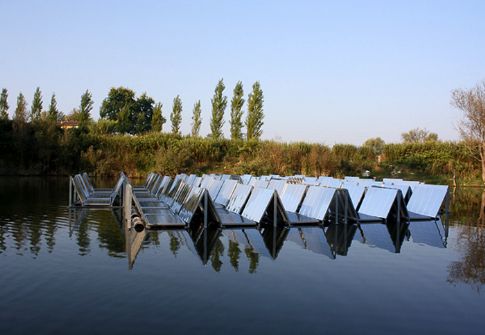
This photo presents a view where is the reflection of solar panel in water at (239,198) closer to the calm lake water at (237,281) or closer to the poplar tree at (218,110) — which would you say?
the calm lake water at (237,281)

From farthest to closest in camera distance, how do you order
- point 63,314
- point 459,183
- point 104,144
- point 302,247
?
1. point 104,144
2. point 459,183
3. point 302,247
4. point 63,314

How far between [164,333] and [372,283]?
121 inches

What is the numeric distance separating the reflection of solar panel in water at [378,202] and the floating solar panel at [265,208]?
2.73 meters

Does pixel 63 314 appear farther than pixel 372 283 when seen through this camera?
No

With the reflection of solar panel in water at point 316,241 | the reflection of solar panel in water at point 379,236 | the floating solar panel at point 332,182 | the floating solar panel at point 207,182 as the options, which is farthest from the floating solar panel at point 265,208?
the floating solar panel at point 332,182

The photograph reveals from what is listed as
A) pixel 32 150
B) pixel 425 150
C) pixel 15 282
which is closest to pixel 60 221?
pixel 15 282

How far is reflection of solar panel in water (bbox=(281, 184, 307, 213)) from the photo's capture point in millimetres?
12544

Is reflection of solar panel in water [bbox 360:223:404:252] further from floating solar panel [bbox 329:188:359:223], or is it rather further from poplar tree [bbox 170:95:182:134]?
poplar tree [bbox 170:95:182:134]

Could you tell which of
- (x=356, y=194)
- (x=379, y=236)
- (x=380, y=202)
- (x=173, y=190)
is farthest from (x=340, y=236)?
(x=173, y=190)

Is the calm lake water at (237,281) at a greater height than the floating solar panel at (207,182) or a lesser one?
lesser

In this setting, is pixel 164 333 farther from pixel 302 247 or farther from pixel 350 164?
pixel 350 164

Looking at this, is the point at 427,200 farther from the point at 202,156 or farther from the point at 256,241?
the point at 202,156

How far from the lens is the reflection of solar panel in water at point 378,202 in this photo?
40.7 feet

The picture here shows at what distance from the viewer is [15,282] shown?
6.02 m
